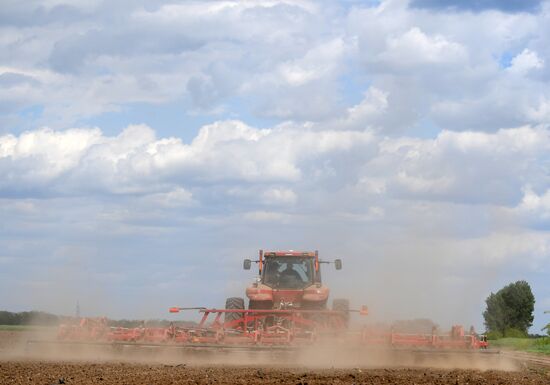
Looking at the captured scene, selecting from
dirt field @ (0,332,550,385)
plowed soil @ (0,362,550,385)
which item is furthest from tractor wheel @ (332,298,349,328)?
plowed soil @ (0,362,550,385)

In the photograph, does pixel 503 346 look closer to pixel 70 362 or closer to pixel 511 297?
pixel 70 362

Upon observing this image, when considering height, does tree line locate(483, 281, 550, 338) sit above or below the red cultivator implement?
above

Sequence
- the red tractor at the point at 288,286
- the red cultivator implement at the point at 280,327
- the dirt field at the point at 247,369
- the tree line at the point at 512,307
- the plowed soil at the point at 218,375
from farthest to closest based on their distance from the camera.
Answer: the tree line at the point at 512,307 < the red tractor at the point at 288,286 < the red cultivator implement at the point at 280,327 < the dirt field at the point at 247,369 < the plowed soil at the point at 218,375

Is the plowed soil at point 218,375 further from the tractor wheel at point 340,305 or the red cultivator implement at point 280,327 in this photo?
the tractor wheel at point 340,305

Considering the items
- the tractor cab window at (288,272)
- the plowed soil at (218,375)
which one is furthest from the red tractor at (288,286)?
the plowed soil at (218,375)

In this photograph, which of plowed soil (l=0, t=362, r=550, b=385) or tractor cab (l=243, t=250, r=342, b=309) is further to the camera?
tractor cab (l=243, t=250, r=342, b=309)

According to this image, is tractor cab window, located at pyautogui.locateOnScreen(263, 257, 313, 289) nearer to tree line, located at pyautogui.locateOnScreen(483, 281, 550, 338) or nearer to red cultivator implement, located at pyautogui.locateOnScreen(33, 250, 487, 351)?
red cultivator implement, located at pyautogui.locateOnScreen(33, 250, 487, 351)

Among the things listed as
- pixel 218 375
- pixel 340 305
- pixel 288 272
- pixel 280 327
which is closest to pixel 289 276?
pixel 288 272

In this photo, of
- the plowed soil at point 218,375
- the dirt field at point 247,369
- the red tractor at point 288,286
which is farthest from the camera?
the red tractor at point 288,286

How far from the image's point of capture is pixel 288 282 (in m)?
33.9

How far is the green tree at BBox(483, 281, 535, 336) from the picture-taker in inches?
3947

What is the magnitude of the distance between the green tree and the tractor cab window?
226 ft

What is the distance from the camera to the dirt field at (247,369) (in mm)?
21516

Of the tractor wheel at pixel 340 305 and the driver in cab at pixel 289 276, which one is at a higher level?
the driver in cab at pixel 289 276
